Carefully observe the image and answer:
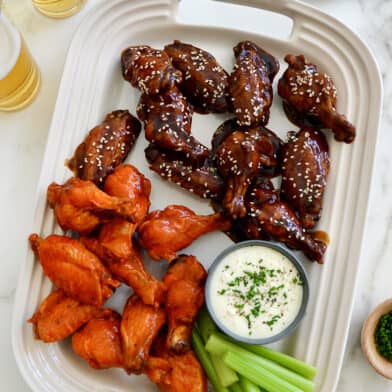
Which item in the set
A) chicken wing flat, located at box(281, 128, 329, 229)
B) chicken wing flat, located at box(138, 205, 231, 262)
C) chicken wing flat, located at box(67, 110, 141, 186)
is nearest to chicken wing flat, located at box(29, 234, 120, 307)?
chicken wing flat, located at box(138, 205, 231, 262)

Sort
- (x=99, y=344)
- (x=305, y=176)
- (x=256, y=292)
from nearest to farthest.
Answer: (x=256, y=292) < (x=99, y=344) < (x=305, y=176)

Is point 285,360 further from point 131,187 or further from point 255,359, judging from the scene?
point 131,187

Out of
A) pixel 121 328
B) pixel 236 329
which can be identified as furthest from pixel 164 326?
pixel 236 329

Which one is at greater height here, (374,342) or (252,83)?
(252,83)

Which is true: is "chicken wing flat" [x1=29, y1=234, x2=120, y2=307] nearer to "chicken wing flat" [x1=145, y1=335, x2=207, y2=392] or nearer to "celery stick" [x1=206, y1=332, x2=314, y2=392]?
"chicken wing flat" [x1=145, y1=335, x2=207, y2=392]

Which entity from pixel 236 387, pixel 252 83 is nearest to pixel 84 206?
pixel 252 83

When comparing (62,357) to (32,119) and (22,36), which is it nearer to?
(32,119)
